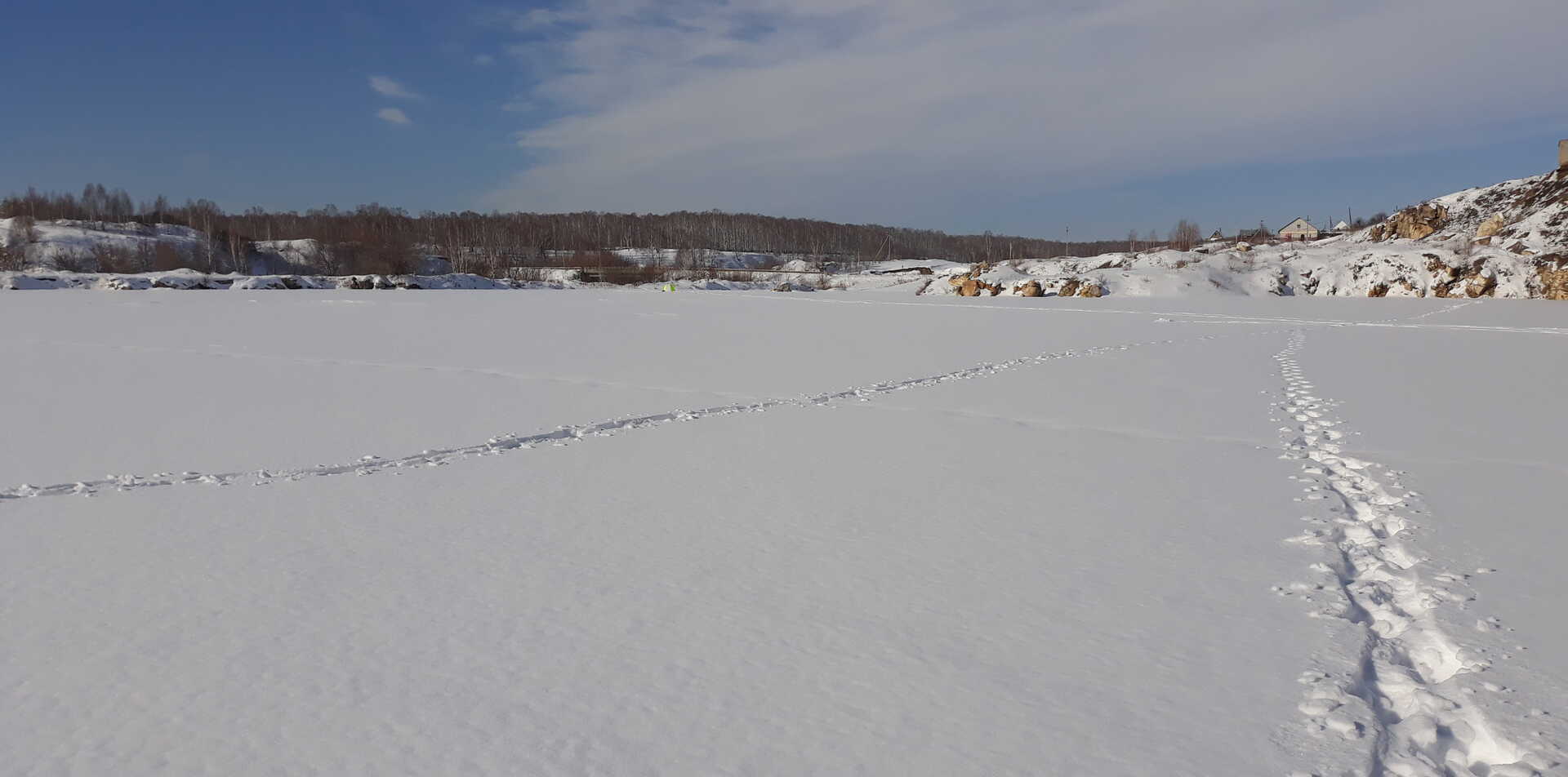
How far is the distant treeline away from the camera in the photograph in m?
87.2

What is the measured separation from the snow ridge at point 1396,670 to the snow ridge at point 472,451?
5134mm

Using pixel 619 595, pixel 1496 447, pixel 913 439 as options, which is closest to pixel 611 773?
pixel 619 595

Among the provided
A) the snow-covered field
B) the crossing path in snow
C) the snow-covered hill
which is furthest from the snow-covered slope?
the snow-covered field

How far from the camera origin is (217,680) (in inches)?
127

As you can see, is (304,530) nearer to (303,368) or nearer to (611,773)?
(611,773)

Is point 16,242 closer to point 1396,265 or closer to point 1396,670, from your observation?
point 1396,265

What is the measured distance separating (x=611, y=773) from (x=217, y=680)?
149 cm

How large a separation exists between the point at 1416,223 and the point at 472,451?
177 ft

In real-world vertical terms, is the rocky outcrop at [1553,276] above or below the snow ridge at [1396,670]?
above

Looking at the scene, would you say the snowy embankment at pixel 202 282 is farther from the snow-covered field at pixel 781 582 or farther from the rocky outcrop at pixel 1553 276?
the rocky outcrop at pixel 1553 276

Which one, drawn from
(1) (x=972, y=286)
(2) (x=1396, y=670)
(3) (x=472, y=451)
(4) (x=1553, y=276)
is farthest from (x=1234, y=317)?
(2) (x=1396, y=670)

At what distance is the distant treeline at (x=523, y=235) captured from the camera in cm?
8719

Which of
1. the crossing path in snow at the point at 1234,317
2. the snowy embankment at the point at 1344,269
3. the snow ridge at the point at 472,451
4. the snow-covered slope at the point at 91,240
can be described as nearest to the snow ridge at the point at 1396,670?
the snow ridge at the point at 472,451

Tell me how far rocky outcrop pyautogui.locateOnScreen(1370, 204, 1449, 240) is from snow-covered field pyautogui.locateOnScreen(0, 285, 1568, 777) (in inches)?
1770
